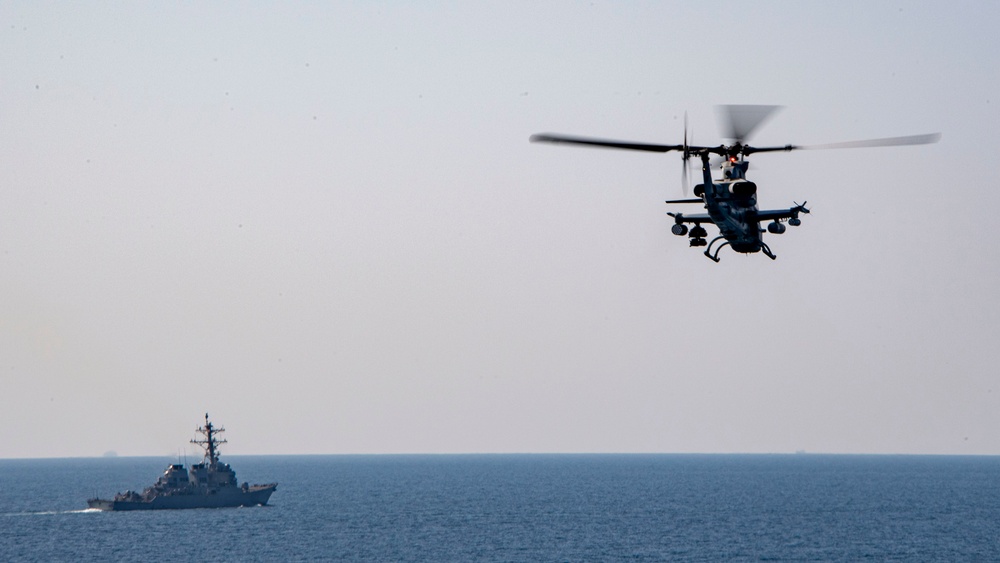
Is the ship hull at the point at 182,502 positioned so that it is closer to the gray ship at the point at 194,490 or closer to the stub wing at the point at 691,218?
the gray ship at the point at 194,490

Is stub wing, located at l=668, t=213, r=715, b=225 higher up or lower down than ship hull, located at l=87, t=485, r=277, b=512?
higher up

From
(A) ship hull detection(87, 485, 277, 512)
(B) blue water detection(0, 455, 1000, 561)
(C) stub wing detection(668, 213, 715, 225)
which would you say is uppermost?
(C) stub wing detection(668, 213, 715, 225)

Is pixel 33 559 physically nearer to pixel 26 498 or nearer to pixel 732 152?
pixel 732 152

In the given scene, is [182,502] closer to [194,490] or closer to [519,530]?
[194,490]

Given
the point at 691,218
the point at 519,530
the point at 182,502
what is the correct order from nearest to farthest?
the point at 691,218 → the point at 519,530 → the point at 182,502

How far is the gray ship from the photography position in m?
140

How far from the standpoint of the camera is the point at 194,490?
142m

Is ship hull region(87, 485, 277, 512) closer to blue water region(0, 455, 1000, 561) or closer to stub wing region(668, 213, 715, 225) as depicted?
blue water region(0, 455, 1000, 561)

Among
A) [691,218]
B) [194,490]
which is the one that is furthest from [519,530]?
[691,218]

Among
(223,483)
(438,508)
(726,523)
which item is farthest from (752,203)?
(438,508)

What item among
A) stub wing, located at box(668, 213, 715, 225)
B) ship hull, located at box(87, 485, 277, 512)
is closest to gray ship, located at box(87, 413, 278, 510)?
ship hull, located at box(87, 485, 277, 512)

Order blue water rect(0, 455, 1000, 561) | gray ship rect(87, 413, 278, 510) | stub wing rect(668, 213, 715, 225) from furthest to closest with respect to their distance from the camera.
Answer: gray ship rect(87, 413, 278, 510)
blue water rect(0, 455, 1000, 561)
stub wing rect(668, 213, 715, 225)

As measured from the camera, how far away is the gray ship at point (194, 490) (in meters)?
140

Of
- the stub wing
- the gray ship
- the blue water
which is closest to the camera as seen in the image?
the stub wing
